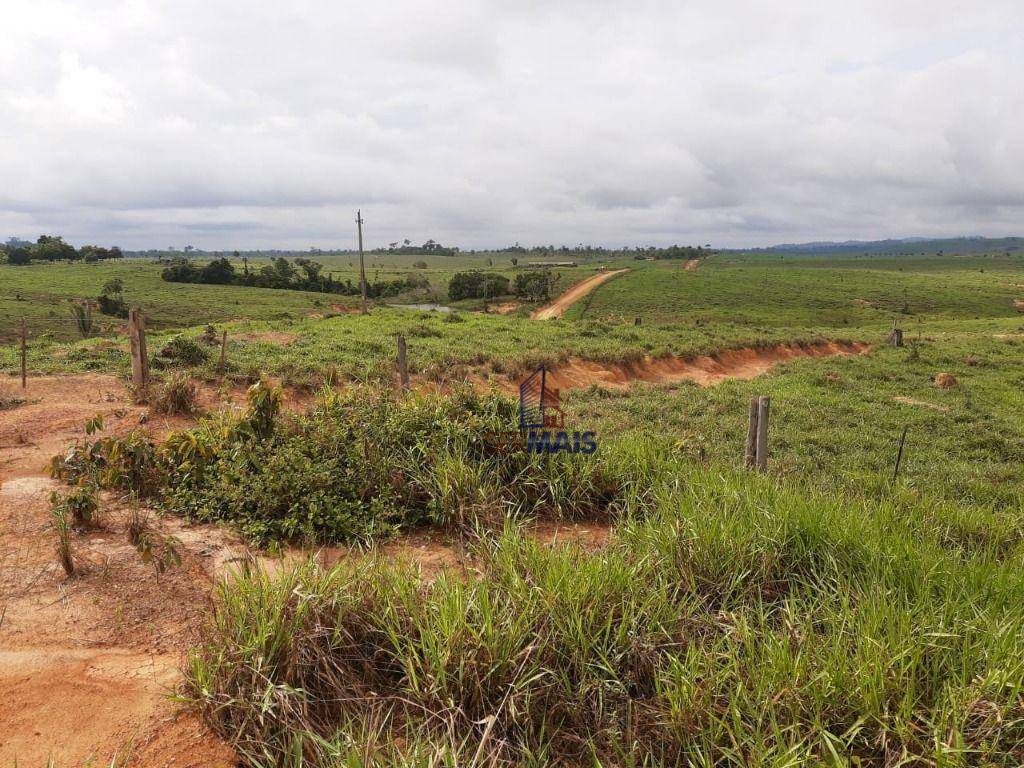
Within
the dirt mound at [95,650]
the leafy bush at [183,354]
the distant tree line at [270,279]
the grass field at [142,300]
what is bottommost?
the dirt mound at [95,650]

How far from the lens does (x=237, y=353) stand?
14.7 meters

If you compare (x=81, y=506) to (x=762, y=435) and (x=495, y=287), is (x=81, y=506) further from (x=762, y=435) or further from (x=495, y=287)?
(x=495, y=287)

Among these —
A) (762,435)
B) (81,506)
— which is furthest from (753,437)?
(81,506)

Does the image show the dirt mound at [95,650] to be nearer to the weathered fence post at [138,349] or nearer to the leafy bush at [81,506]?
the leafy bush at [81,506]

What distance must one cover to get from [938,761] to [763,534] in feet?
5.78

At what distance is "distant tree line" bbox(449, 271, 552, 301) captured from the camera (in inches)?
2537

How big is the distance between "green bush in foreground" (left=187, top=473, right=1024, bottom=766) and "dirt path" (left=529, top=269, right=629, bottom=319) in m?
39.8

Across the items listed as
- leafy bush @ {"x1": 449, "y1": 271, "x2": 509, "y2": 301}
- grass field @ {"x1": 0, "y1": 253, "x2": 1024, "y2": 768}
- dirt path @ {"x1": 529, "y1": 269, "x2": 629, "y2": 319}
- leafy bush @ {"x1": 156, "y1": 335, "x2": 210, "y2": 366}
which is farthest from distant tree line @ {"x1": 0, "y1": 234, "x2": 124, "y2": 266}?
grass field @ {"x1": 0, "y1": 253, "x2": 1024, "y2": 768}

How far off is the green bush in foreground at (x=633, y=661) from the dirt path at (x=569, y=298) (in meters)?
39.8

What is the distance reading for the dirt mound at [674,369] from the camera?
16.4 metres

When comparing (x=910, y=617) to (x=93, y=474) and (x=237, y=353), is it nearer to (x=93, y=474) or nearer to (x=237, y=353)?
(x=93, y=474)

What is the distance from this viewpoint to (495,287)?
65688 millimetres

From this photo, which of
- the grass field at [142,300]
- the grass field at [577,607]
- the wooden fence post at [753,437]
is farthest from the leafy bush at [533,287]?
the wooden fence post at [753,437]

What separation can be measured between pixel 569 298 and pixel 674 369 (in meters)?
46.3
